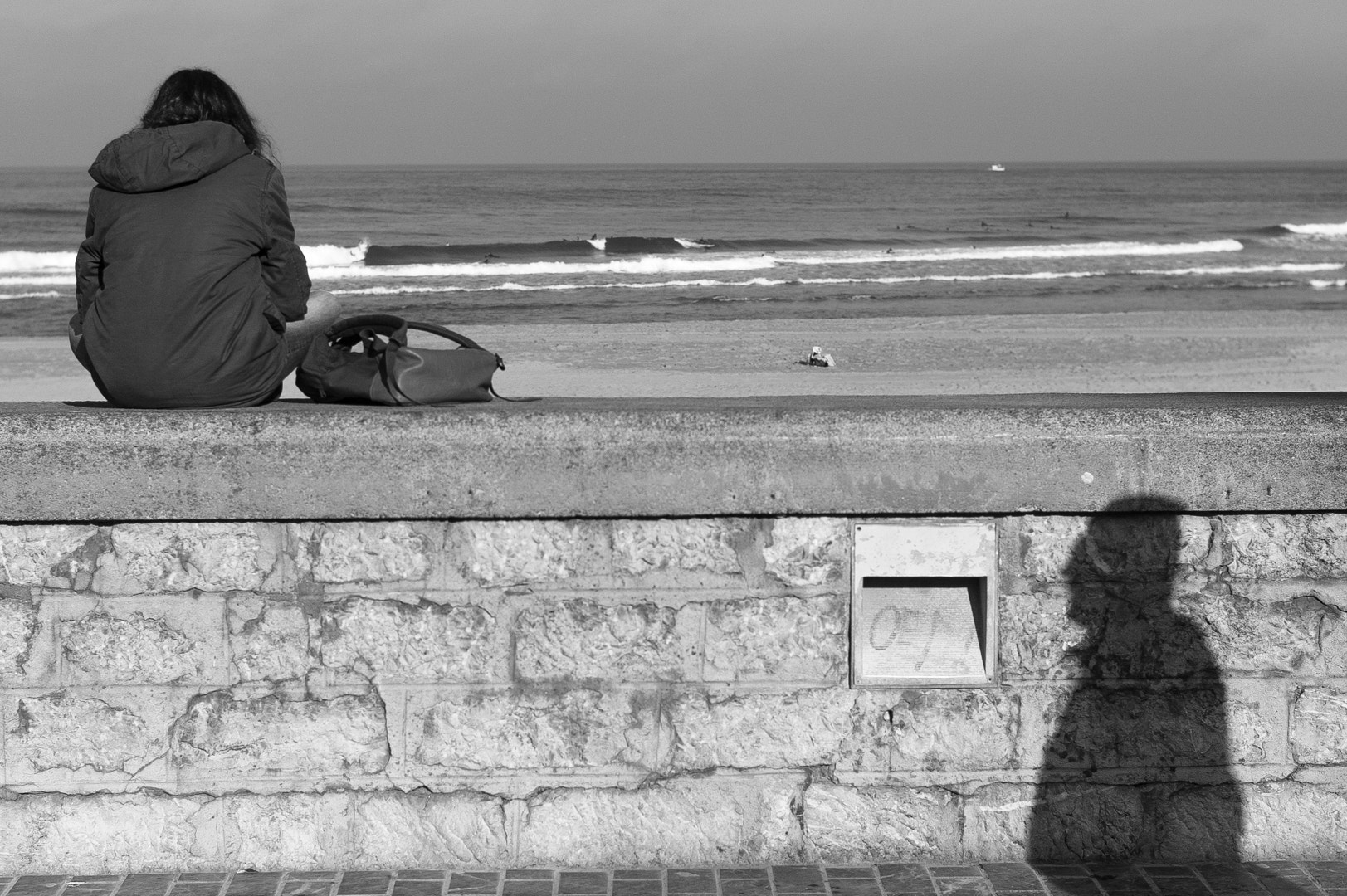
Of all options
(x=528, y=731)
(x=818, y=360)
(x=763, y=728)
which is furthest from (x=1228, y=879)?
(x=818, y=360)

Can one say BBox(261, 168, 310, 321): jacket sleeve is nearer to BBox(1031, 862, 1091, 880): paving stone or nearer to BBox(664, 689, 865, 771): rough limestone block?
BBox(664, 689, 865, 771): rough limestone block

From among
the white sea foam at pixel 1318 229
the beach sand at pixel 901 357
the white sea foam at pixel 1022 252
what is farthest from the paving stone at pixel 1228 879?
the white sea foam at pixel 1318 229

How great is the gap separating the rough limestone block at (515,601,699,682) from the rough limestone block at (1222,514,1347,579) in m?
1.28

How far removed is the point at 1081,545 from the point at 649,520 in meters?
1.01

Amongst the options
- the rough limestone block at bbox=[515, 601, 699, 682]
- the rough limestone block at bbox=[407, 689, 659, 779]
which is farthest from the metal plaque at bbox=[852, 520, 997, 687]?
the rough limestone block at bbox=[407, 689, 659, 779]

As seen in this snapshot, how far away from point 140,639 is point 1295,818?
2750 mm

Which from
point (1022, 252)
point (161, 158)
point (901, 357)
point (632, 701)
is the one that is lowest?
point (901, 357)

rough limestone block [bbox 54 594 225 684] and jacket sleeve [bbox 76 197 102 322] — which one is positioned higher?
jacket sleeve [bbox 76 197 102 322]

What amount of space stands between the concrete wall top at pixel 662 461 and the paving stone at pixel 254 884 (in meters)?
0.85

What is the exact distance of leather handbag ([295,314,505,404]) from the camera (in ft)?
11.4

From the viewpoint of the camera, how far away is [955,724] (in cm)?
334

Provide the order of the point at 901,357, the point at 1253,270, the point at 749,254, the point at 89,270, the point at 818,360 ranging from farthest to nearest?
the point at 749,254 → the point at 1253,270 → the point at 901,357 → the point at 818,360 → the point at 89,270

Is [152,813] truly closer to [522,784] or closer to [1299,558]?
[522,784]

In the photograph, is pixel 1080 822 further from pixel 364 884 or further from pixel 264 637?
pixel 264 637
